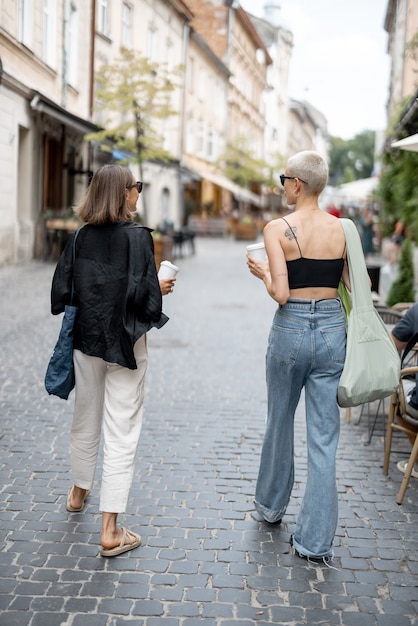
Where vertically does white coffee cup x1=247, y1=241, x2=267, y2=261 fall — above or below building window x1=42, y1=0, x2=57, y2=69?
below

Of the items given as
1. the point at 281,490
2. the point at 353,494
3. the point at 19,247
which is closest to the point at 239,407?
the point at 353,494

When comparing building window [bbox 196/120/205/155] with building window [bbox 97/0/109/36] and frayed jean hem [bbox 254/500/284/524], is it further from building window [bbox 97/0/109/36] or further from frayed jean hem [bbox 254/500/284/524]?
frayed jean hem [bbox 254/500/284/524]

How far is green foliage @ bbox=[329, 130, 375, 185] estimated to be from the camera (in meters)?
115

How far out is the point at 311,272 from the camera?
12.3ft

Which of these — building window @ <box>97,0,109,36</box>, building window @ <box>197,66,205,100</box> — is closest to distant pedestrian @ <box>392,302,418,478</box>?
building window @ <box>97,0,109,36</box>

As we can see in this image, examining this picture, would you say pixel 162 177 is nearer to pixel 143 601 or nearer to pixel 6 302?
pixel 6 302

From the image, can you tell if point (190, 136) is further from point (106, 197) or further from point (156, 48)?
point (106, 197)

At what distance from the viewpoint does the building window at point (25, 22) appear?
15.7 m

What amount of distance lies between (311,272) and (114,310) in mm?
921

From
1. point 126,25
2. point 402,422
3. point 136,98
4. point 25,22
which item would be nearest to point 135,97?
point 136,98

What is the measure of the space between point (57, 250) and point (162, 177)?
16238mm

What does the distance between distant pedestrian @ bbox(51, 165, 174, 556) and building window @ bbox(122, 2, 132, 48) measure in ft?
73.6

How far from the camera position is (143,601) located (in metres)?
3.31

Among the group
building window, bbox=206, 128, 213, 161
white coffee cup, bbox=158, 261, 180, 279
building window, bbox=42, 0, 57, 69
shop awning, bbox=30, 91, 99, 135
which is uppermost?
building window, bbox=42, 0, 57, 69
